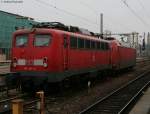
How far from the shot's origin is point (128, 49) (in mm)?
37406

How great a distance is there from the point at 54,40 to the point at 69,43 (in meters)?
1.26

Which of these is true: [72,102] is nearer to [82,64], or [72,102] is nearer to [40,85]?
[40,85]

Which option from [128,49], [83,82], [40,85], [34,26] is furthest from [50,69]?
[128,49]

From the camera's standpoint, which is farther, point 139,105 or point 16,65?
point 16,65

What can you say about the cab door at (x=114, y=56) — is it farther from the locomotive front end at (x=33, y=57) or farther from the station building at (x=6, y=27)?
the station building at (x=6, y=27)

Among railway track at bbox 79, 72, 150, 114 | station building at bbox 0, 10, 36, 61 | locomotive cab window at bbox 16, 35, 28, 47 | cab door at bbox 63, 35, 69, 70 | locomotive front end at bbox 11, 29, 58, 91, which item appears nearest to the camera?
railway track at bbox 79, 72, 150, 114

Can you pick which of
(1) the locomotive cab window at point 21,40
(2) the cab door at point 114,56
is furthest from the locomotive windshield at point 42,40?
(2) the cab door at point 114,56

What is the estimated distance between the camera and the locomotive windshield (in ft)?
52.9

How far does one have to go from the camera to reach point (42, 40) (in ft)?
53.3

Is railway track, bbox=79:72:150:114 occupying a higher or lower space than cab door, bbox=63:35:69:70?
lower

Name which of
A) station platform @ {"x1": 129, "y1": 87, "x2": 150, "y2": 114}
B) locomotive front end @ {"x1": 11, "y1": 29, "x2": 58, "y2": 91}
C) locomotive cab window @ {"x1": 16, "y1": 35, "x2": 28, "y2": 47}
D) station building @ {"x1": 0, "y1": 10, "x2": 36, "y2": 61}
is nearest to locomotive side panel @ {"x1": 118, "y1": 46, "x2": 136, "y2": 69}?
station platform @ {"x1": 129, "y1": 87, "x2": 150, "y2": 114}

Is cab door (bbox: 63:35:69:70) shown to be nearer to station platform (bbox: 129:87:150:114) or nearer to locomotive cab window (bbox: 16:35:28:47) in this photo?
locomotive cab window (bbox: 16:35:28:47)

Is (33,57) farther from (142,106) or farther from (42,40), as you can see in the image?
(142,106)

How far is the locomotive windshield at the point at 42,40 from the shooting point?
16109 millimetres
